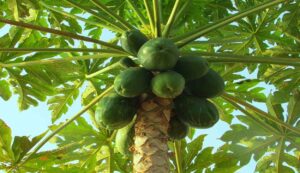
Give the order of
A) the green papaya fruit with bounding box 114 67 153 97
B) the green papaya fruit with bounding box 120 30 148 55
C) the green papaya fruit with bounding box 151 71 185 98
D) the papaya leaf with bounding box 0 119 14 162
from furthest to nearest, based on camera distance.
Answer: the papaya leaf with bounding box 0 119 14 162, the green papaya fruit with bounding box 120 30 148 55, the green papaya fruit with bounding box 114 67 153 97, the green papaya fruit with bounding box 151 71 185 98

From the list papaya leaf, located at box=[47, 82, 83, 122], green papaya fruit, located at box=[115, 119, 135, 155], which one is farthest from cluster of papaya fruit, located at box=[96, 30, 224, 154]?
papaya leaf, located at box=[47, 82, 83, 122]

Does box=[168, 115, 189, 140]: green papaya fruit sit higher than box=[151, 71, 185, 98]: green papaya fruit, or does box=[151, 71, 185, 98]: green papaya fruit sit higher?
box=[151, 71, 185, 98]: green papaya fruit

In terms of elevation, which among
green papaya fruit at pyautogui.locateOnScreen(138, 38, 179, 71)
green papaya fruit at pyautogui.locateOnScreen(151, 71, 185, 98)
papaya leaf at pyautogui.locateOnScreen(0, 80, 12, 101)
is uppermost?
green papaya fruit at pyautogui.locateOnScreen(138, 38, 179, 71)

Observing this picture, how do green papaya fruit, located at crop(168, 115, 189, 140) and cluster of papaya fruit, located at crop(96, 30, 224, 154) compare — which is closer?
→ cluster of papaya fruit, located at crop(96, 30, 224, 154)

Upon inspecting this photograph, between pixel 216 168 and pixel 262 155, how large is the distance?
57cm

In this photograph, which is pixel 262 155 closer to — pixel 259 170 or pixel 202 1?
pixel 259 170

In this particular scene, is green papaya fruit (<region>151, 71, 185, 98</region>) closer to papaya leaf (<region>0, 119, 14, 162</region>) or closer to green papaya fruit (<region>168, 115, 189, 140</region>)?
green papaya fruit (<region>168, 115, 189, 140</region>)

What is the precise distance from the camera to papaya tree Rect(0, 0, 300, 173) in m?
3.02

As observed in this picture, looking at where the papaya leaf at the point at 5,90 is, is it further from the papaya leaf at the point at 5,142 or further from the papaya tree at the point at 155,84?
the papaya leaf at the point at 5,142

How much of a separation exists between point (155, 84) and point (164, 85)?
9 centimetres

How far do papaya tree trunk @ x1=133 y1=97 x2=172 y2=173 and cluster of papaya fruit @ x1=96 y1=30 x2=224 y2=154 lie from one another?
0.28 feet

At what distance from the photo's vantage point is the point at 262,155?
4480 mm

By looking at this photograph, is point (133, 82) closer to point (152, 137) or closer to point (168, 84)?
point (168, 84)

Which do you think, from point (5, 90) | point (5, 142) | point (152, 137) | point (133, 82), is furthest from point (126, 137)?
point (5, 90)
